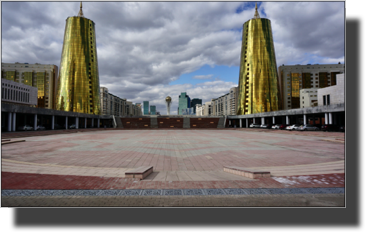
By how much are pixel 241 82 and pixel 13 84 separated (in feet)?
316

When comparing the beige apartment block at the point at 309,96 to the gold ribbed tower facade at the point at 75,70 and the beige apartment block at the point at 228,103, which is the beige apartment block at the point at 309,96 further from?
the gold ribbed tower facade at the point at 75,70

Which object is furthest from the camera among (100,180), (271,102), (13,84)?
(271,102)

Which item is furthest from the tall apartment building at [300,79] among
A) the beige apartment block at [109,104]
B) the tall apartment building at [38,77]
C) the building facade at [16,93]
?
the tall apartment building at [38,77]

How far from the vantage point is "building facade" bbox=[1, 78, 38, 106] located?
6816 centimetres

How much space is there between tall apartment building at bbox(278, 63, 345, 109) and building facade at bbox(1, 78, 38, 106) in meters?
130

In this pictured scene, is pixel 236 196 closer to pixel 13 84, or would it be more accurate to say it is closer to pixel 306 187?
pixel 306 187

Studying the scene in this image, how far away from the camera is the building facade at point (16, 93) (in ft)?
224

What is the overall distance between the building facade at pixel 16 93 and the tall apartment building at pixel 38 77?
26.1 meters

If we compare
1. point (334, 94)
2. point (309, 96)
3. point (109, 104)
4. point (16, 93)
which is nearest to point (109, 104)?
point (109, 104)

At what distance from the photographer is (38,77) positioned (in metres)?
108

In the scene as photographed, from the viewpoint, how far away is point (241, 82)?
94375mm

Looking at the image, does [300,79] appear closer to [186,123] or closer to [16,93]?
[186,123]
